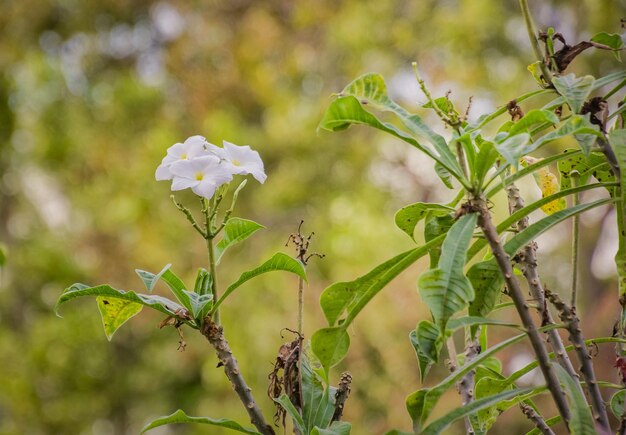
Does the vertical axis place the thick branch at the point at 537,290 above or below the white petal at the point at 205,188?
below

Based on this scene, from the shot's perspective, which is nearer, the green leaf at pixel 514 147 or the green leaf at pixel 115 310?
the green leaf at pixel 514 147

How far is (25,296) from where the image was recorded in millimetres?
5129

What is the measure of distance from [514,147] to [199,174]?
0.30m

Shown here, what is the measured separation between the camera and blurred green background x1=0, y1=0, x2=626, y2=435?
4.53m

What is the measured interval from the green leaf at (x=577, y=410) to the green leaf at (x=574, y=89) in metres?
0.21

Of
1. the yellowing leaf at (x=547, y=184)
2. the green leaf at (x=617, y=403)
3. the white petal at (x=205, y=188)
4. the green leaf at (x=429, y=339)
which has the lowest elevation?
the green leaf at (x=617, y=403)

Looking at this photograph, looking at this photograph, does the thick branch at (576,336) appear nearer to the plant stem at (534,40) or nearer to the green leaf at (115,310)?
the plant stem at (534,40)

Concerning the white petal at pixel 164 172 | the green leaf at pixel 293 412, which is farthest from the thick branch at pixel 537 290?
the white petal at pixel 164 172

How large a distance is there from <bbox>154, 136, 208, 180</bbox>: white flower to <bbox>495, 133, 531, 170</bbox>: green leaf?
30 cm

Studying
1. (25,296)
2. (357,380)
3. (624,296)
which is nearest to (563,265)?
(357,380)

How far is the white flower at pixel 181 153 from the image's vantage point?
692 mm

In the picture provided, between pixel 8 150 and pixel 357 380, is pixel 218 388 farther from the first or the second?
pixel 8 150

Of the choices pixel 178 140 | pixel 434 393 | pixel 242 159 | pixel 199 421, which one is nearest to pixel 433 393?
pixel 434 393

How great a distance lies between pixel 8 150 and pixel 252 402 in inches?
198
